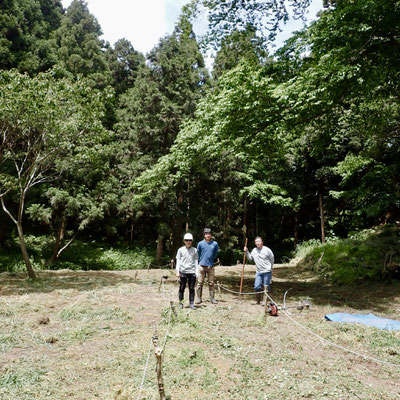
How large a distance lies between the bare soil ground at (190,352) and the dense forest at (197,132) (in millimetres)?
4905

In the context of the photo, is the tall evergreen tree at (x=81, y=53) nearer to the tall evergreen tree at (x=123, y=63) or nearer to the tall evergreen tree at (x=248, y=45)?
the tall evergreen tree at (x=123, y=63)

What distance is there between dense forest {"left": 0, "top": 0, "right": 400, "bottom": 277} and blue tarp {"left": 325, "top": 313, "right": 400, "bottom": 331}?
16.0ft

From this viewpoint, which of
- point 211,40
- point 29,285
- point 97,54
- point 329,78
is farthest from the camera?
point 97,54

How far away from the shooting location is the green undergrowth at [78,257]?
17.8 meters

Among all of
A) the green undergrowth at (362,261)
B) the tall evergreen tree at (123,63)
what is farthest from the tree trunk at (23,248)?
the tall evergreen tree at (123,63)

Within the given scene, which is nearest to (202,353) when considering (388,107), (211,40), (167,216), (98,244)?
(211,40)

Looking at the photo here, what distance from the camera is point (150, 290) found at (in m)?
9.65

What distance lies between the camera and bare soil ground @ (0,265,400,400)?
11.4ft

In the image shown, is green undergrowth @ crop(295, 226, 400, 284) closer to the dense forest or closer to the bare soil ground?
the dense forest

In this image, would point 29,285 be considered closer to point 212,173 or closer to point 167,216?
point 167,216

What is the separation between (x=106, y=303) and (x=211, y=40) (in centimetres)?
703

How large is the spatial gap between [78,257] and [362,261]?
15822mm

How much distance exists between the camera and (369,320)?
6.28 meters

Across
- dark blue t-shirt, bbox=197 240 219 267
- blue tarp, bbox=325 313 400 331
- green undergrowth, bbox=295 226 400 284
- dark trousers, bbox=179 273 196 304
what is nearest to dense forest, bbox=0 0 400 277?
green undergrowth, bbox=295 226 400 284
